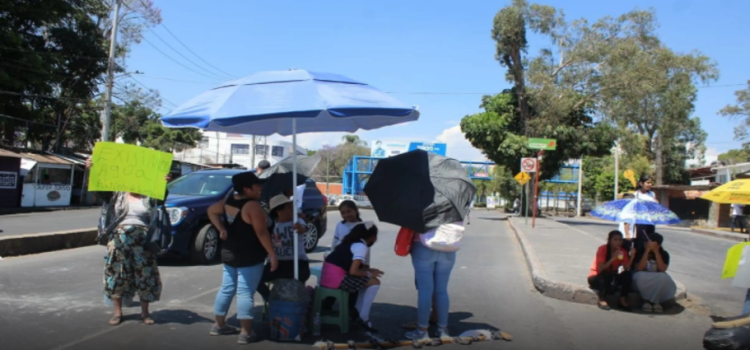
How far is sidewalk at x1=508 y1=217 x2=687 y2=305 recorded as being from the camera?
26.3ft

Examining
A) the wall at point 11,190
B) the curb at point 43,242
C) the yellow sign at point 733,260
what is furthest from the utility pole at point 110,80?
the yellow sign at point 733,260

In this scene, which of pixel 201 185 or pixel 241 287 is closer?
pixel 241 287

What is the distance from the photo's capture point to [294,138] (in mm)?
6211

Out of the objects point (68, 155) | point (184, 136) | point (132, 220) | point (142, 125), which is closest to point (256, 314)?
point (132, 220)

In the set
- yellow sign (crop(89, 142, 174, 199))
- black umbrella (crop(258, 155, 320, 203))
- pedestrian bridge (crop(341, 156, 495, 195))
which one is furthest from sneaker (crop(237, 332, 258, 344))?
pedestrian bridge (crop(341, 156, 495, 195))

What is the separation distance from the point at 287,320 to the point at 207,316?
4.68 ft

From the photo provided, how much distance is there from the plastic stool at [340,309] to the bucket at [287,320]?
0.24 metres

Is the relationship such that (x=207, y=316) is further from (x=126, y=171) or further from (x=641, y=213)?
(x=641, y=213)

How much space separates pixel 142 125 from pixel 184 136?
17.5 ft

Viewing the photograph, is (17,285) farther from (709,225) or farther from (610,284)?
(709,225)

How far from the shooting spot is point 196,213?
32.9 ft

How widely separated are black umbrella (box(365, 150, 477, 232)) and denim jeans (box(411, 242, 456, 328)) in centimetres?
31

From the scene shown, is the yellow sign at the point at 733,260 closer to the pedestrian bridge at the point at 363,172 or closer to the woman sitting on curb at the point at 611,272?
the woman sitting on curb at the point at 611,272

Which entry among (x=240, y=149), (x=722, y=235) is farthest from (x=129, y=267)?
(x=240, y=149)
